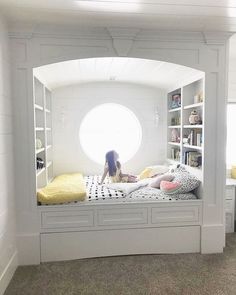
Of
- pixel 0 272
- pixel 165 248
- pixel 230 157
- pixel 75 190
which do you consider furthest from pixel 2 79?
pixel 230 157

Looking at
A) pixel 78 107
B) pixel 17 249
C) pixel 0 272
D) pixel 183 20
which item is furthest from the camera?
pixel 78 107

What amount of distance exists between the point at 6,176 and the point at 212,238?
7.48 feet

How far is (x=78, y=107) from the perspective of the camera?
419 cm

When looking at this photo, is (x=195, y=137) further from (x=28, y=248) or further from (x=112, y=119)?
(x=28, y=248)

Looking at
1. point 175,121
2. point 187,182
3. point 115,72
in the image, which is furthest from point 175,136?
point 115,72

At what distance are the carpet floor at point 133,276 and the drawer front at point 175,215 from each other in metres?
0.38

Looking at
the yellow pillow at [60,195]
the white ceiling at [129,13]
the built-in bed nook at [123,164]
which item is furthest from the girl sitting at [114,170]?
the white ceiling at [129,13]

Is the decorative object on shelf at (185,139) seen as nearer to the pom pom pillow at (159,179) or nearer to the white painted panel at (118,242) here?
the pom pom pillow at (159,179)

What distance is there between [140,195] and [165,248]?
64cm

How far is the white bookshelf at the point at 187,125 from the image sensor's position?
3219 mm

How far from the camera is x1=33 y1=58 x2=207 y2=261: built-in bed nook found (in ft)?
9.29

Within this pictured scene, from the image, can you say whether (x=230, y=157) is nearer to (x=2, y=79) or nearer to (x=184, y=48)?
(x=184, y=48)

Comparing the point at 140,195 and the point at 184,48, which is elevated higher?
the point at 184,48

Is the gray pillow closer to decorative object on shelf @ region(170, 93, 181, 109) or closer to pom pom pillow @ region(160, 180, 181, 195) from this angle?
pom pom pillow @ region(160, 180, 181, 195)
